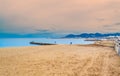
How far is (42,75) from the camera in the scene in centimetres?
859

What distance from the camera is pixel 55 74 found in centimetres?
873

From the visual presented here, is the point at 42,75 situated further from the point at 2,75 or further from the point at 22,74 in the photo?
the point at 2,75

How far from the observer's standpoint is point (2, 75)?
852 cm

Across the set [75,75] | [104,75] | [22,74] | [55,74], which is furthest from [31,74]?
[104,75]

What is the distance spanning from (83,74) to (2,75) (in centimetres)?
335

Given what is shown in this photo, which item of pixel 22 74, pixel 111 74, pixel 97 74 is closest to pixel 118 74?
pixel 111 74

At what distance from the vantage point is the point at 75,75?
8508 millimetres

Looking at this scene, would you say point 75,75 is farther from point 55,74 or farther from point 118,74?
point 118,74

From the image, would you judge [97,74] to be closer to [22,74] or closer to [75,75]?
[75,75]

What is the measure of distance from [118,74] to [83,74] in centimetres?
150

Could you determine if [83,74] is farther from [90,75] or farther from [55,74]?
[55,74]

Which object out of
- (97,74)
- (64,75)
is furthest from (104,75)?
(64,75)

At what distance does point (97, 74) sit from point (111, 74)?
1.95 feet

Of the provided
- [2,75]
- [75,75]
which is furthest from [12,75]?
[75,75]
